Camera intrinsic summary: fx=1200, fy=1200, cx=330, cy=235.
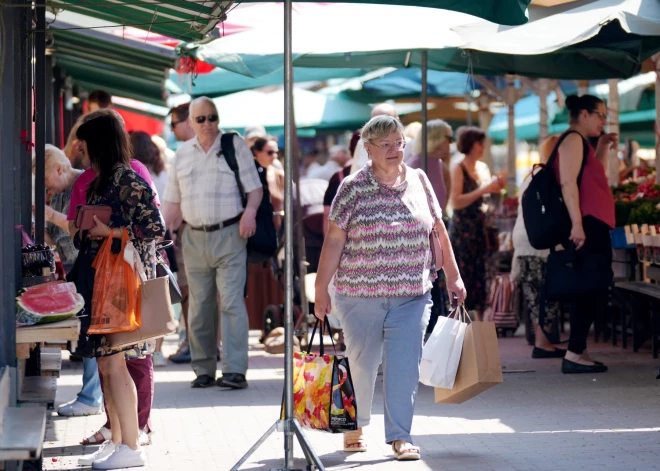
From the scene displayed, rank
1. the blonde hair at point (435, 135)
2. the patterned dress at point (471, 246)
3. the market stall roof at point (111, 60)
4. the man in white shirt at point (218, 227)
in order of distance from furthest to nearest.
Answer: the patterned dress at point (471, 246), the market stall roof at point (111, 60), the blonde hair at point (435, 135), the man in white shirt at point (218, 227)

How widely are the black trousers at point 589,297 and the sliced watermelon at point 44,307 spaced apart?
503 cm

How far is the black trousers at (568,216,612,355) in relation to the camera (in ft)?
30.6

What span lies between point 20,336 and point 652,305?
259 inches

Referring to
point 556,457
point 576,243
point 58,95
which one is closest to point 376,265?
point 556,457

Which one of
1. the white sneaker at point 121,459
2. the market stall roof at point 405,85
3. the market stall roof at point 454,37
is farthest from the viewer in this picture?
the market stall roof at point 405,85

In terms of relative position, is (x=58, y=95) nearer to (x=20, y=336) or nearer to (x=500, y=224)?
(x=500, y=224)

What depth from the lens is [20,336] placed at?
202 inches

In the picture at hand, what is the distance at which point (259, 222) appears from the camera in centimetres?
924

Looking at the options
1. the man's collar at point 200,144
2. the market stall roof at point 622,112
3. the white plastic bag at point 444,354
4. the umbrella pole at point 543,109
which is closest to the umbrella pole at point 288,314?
the white plastic bag at point 444,354

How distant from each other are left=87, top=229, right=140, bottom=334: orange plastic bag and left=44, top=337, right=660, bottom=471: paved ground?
87cm

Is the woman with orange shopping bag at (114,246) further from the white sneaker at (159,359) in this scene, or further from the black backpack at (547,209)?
the white sneaker at (159,359)

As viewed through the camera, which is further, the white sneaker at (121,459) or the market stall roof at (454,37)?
the market stall roof at (454,37)

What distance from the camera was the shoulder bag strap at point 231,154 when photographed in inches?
360

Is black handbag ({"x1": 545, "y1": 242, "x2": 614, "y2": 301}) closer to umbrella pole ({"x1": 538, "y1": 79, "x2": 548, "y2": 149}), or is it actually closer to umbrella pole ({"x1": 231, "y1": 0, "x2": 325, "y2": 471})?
umbrella pole ({"x1": 231, "y1": 0, "x2": 325, "y2": 471})
